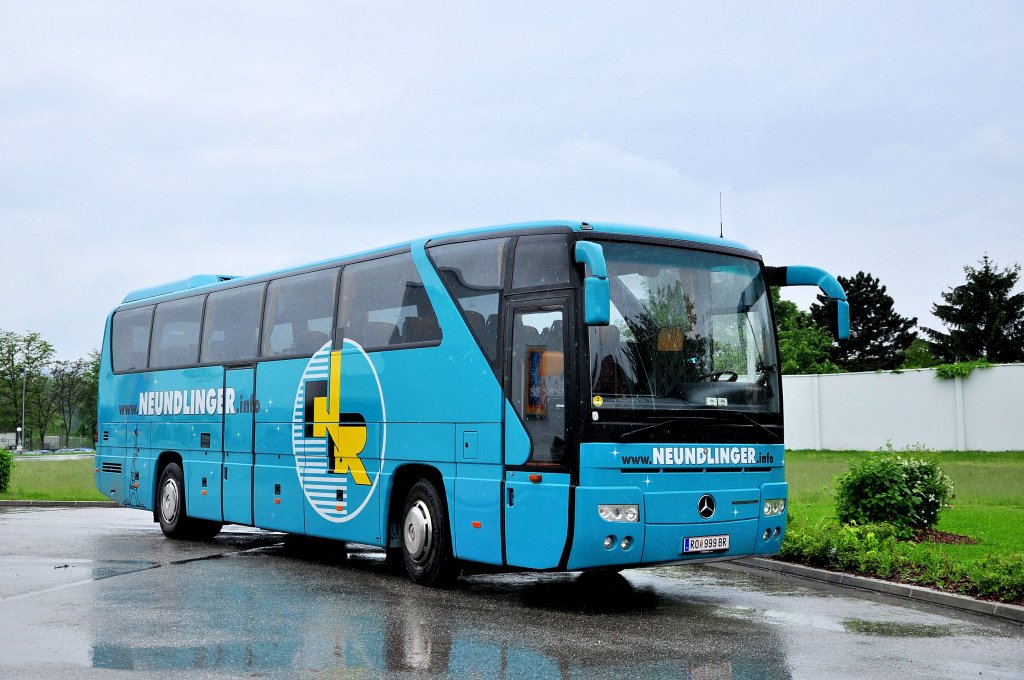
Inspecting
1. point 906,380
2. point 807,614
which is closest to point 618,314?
point 807,614

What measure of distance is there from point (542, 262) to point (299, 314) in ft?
15.9

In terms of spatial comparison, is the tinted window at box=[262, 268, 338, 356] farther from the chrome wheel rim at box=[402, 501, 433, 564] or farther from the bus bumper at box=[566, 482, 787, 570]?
the bus bumper at box=[566, 482, 787, 570]

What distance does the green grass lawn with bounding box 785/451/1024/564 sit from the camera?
13.7 meters

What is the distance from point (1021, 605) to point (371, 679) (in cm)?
604

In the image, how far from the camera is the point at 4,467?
25.5 m

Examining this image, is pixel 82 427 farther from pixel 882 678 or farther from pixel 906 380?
pixel 882 678

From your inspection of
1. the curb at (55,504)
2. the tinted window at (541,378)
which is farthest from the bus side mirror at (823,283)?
the curb at (55,504)

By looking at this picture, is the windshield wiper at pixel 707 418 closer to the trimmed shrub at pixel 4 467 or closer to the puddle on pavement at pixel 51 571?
the puddle on pavement at pixel 51 571

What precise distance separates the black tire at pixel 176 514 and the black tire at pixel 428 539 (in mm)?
5724

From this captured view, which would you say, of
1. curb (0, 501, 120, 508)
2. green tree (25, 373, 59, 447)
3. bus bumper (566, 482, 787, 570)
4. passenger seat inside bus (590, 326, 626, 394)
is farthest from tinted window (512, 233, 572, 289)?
green tree (25, 373, 59, 447)

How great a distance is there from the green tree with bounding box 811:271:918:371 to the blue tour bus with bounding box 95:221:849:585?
79.0 m

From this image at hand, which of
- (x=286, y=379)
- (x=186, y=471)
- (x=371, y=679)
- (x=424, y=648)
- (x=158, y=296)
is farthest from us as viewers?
(x=158, y=296)

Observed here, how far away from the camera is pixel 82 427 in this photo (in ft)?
339

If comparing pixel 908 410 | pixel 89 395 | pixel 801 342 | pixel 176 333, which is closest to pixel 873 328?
pixel 801 342
